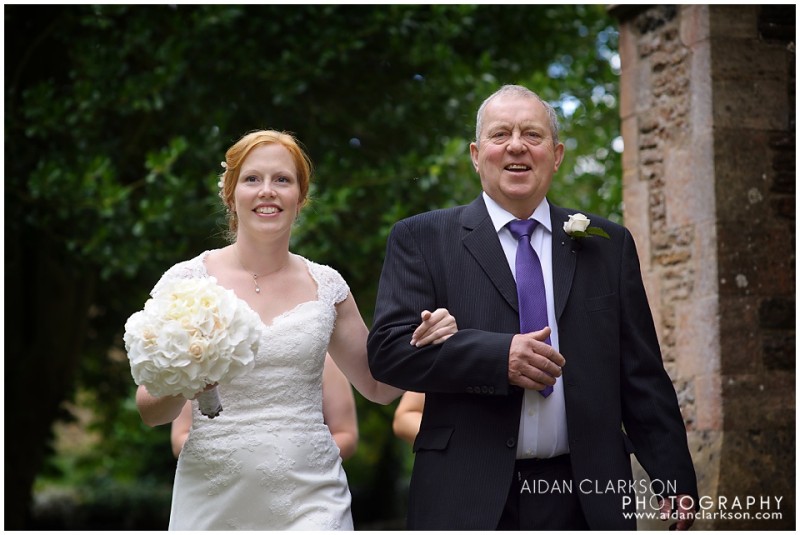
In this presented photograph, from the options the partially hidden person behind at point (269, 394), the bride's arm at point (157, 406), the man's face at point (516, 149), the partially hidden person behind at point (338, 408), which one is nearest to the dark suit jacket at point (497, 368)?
the man's face at point (516, 149)

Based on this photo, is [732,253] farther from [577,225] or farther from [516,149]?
[516,149]

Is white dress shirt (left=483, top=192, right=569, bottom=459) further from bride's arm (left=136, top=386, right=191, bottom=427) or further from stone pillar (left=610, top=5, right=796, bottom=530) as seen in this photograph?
stone pillar (left=610, top=5, right=796, bottom=530)

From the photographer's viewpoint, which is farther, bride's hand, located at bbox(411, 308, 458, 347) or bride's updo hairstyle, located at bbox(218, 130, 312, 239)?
bride's updo hairstyle, located at bbox(218, 130, 312, 239)

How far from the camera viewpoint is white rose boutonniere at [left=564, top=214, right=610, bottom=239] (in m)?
3.68

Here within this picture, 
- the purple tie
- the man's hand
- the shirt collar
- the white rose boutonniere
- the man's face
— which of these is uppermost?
the man's face

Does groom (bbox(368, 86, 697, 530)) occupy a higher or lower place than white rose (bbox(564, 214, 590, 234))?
lower

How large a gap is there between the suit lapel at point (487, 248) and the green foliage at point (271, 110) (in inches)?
186

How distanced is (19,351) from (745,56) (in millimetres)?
7773

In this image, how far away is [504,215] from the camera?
377 cm

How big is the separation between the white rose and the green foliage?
486cm

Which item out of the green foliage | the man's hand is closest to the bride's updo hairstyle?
the man's hand

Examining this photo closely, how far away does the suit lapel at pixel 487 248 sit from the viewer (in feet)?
11.8

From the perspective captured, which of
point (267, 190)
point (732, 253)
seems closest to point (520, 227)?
point (267, 190)

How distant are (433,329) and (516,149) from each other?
28.7 inches
